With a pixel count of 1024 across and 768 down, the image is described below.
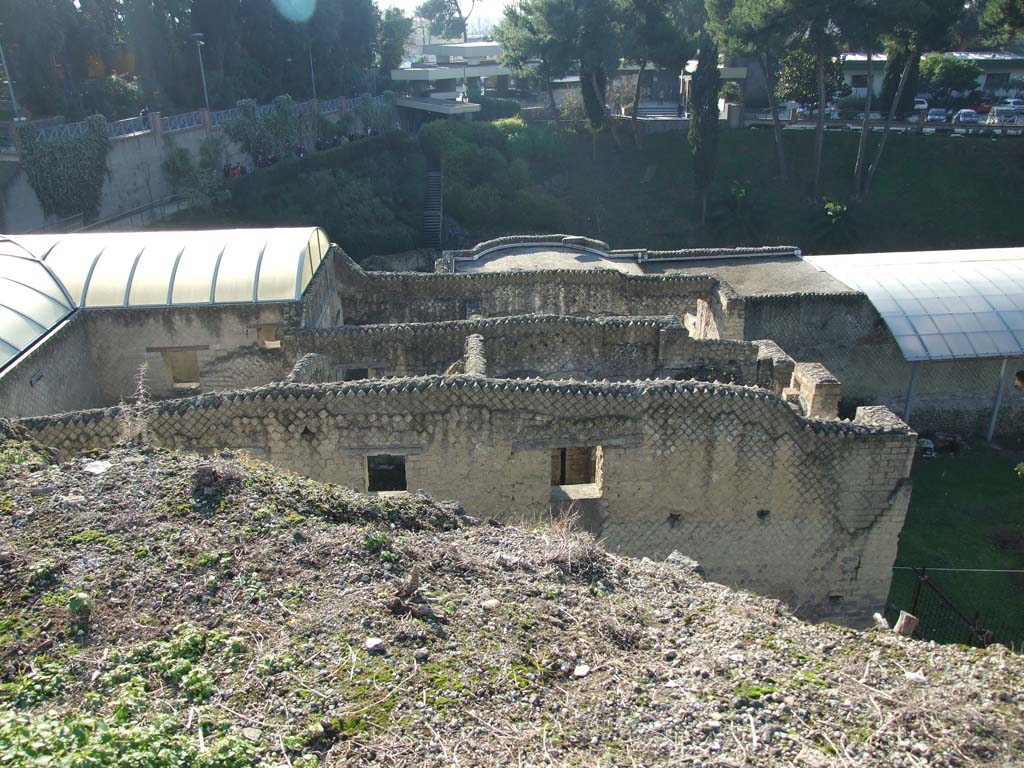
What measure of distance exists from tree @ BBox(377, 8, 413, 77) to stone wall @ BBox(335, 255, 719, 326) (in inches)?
1671

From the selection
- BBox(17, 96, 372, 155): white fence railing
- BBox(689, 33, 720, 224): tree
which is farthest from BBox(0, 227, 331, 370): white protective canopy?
BBox(689, 33, 720, 224): tree

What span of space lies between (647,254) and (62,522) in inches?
807

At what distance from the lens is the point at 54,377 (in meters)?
13.8

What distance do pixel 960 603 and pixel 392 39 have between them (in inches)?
2110

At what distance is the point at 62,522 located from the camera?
7.39 meters

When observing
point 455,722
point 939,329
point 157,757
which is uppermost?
point 157,757

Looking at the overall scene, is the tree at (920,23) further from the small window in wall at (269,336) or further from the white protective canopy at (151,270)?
the small window in wall at (269,336)

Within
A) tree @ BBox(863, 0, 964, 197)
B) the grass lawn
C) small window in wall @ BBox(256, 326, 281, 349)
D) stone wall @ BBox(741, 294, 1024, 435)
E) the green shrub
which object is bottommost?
the grass lawn

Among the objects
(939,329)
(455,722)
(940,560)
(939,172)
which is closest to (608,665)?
(455,722)

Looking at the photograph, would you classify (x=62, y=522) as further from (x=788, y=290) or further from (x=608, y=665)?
(x=788, y=290)

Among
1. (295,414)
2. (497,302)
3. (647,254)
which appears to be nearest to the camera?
(295,414)

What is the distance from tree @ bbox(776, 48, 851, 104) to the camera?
42812mm

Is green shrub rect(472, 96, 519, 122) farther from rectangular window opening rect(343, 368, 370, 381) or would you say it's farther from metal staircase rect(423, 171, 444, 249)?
rectangular window opening rect(343, 368, 370, 381)

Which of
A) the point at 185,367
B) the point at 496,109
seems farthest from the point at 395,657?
the point at 496,109
